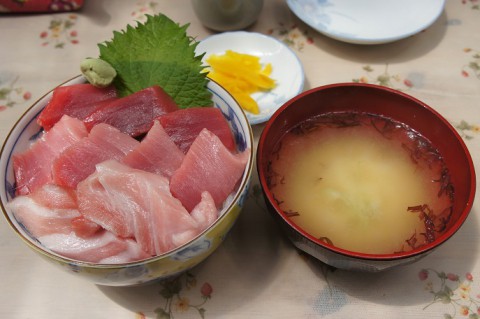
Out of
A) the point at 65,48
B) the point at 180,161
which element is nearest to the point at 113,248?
the point at 180,161

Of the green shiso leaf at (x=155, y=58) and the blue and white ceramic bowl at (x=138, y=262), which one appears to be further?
the green shiso leaf at (x=155, y=58)

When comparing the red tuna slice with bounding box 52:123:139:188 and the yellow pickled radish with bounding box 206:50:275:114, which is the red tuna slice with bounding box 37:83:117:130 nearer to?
the red tuna slice with bounding box 52:123:139:188

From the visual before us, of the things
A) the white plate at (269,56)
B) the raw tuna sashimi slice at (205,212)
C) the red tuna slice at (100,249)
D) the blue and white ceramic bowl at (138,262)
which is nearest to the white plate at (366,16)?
the white plate at (269,56)

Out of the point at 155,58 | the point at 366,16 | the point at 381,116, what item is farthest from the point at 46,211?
the point at 366,16

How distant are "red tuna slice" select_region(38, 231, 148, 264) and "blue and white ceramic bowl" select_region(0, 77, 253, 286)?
0.03m

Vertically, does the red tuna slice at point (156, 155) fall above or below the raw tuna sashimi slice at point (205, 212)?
above

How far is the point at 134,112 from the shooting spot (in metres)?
1.12

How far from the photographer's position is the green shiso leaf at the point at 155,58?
1.21m

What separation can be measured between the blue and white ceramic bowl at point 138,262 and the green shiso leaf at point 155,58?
175 millimetres

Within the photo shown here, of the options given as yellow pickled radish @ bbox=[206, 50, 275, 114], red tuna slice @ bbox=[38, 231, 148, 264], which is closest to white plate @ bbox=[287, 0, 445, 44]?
yellow pickled radish @ bbox=[206, 50, 275, 114]

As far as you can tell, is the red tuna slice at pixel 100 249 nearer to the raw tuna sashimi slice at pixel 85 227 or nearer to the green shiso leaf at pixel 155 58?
the raw tuna sashimi slice at pixel 85 227

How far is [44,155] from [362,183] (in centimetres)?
82

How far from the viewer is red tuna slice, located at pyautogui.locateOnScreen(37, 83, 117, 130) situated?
1.09m

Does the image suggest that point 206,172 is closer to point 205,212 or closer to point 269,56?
point 205,212
